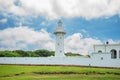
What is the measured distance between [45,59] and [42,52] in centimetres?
3989

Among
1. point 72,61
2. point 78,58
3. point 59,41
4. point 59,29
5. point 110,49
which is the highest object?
point 59,29

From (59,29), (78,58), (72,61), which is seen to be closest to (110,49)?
(78,58)

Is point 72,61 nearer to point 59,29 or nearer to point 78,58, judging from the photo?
point 78,58

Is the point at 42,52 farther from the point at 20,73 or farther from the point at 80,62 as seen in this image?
the point at 20,73

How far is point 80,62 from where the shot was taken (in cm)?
4294

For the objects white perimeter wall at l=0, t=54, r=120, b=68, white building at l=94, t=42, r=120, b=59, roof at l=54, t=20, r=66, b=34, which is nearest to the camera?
white perimeter wall at l=0, t=54, r=120, b=68

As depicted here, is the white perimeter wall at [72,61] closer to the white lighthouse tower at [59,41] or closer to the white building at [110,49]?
the white building at [110,49]

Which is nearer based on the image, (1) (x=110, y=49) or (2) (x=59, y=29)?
(1) (x=110, y=49)

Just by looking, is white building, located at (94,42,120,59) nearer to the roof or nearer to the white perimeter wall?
the white perimeter wall

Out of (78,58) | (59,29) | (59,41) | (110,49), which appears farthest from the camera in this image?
(59,29)

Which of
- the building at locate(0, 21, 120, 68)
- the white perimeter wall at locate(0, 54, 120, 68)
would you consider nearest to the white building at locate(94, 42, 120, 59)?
the building at locate(0, 21, 120, 68)

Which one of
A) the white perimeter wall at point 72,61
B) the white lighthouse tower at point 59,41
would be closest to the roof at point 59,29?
the white lighthouse tower at point 59,41

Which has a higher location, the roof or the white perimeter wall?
the roof

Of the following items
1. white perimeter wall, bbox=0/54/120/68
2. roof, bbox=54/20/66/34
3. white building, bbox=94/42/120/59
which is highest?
roof, bbox=54/20/66/34
